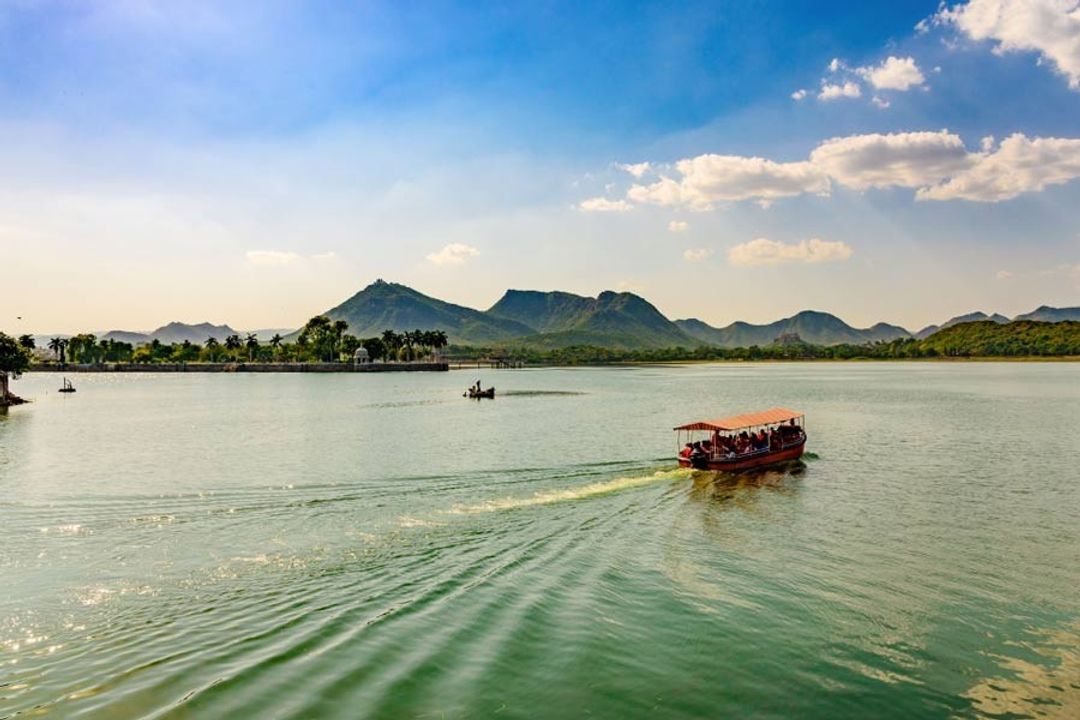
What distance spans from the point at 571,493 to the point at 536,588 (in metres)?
16.6

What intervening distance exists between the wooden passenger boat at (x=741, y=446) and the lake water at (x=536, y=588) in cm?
260

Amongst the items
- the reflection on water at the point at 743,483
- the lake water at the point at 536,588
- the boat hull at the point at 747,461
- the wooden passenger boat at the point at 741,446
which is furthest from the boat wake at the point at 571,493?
the reflection on water at the point at 743,483

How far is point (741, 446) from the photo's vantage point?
A: 2039 inches

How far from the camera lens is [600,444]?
6322cm

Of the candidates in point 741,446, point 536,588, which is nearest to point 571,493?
point 536,588

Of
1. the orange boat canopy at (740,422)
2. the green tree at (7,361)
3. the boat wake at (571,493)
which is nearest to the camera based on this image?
the boat wake at (571,493)

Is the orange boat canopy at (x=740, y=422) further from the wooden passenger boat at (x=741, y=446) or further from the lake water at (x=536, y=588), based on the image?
the lake water at (x=536, y=588)

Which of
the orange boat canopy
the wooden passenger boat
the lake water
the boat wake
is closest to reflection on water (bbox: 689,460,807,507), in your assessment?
the lake water

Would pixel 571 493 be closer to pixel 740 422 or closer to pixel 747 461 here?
pixel 747 461

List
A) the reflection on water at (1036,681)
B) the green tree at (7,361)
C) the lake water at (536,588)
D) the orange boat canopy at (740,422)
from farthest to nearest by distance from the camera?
1. the green tree at (7,361)
2. the orange boat canopy at (740,422)
3. the lake water at (536,588)
4. the reflection on water at (1036,681)

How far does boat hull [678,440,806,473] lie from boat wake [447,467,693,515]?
3.16 ft

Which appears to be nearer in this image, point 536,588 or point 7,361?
point 536,588

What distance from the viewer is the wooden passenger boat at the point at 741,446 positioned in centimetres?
4875

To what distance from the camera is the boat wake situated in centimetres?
3612
